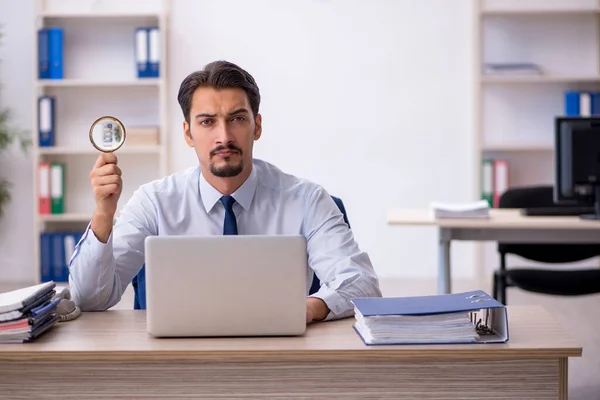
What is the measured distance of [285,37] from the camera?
611 cm

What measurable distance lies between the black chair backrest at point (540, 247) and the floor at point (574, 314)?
494mm

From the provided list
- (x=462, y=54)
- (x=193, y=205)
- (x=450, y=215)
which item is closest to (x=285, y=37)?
(x=462, y=54)

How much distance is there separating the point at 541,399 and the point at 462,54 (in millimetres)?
4665

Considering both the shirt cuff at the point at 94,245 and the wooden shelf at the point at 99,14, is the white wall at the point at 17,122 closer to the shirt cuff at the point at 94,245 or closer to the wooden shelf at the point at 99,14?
the wooden shelf at the point at 99,14

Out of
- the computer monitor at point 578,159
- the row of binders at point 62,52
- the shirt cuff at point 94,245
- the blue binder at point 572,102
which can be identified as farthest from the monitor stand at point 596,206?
the row of binders at point 62,52

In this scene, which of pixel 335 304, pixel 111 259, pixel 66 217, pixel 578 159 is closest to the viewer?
pixel 335 304

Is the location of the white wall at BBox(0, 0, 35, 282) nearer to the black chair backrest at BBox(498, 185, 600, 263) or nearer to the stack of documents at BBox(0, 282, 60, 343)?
the black chair backrest at BBox(498, 185, 600, 263)

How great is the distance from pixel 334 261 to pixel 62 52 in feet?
13.6

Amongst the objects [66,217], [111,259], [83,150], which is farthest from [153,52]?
[111,259]

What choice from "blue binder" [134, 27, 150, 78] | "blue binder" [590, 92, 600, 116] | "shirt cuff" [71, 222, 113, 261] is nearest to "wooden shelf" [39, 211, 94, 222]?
"blue binder" [134, 27, 150, 78]

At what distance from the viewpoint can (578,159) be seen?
12.7ft

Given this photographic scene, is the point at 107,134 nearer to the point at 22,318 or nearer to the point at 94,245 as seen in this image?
the point at 94,245

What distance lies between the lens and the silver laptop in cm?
170

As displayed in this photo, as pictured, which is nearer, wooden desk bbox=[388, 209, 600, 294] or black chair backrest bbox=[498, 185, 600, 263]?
wooden desk bbox=[388, 209, 600, 294]
